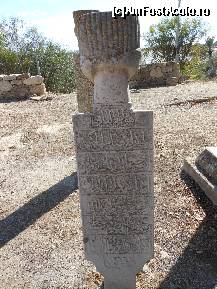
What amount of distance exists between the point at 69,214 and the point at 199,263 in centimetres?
173

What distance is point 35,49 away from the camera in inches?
840

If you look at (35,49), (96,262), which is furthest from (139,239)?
(35,49)

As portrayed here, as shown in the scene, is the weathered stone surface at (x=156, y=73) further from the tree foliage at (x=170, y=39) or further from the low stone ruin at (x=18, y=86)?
the tree foliage at (x=170, y=39)

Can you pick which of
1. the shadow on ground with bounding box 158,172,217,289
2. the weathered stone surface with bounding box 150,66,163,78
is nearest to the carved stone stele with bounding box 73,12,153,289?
the shadow on ground with bounding box 158,172,217,289

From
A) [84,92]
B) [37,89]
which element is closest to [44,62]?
[37,89]

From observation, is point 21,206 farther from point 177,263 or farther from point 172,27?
point 172,27

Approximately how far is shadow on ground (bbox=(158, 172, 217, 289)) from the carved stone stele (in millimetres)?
489

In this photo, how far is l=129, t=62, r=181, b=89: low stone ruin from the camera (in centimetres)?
1309

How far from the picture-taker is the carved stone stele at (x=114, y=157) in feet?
7.45

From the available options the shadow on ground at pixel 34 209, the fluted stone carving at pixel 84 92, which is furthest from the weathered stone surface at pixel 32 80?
the shadow on ground at pixel 34 209

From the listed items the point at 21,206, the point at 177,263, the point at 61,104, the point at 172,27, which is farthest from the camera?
the point at 172,27

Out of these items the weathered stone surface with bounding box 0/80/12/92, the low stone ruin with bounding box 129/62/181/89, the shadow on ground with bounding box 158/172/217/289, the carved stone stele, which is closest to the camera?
the carved stone stele

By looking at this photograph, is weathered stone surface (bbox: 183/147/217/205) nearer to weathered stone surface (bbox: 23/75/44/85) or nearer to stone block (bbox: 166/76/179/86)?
weathered stone surface (bbox: 23/75/44/85)

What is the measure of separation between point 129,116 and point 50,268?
6.15 feet
